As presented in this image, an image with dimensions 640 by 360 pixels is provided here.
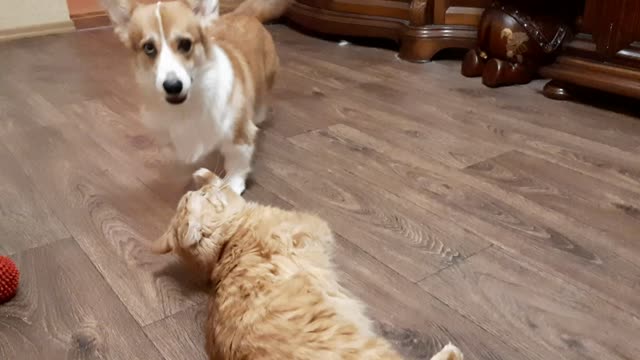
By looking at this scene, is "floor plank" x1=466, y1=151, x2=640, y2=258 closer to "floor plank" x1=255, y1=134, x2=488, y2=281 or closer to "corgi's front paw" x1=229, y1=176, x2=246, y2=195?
"floor plank" x1=255, y1=134, x2=488, y2=281

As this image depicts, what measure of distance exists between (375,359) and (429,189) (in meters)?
0.92

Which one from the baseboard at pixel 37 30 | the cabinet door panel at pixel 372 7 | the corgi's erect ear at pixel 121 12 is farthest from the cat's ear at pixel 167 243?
the baseboard at pixel 37 30

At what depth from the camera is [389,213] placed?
1558mm

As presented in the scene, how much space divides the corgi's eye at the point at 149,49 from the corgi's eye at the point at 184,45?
0.07 meters

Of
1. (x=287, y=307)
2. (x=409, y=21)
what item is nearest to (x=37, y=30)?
(x=409, y=21)

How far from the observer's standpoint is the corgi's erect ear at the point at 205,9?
1.63m

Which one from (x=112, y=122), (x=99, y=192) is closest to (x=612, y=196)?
(x=99, y=192)

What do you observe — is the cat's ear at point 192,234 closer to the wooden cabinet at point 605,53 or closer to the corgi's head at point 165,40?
the corgi's head at point 165,40

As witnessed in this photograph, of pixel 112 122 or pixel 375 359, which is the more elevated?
pixel 375 359

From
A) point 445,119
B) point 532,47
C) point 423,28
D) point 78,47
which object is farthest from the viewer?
point 78,47

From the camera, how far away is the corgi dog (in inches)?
60.2

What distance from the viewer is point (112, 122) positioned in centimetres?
233

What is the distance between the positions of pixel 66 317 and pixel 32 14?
138 inches

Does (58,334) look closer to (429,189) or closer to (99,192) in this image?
(99,192)
